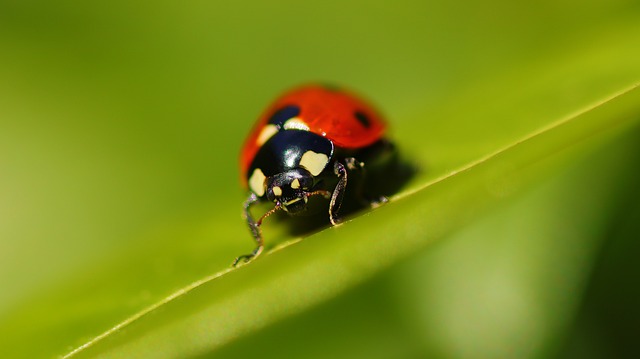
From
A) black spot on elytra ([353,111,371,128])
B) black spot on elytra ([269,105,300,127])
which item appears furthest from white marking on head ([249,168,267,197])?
black spot on elytra ([353,111,371,128])

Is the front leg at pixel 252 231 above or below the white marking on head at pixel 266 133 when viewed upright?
below

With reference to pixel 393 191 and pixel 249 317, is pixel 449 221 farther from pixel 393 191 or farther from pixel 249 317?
pixel 393 191

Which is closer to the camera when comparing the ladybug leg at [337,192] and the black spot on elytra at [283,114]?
the ladybug leg at [337,192]

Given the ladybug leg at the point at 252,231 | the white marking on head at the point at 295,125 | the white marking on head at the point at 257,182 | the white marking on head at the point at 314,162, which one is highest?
the white marking on head at the point at 295,125

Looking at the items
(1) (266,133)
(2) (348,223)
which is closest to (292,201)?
(1) (266,133)

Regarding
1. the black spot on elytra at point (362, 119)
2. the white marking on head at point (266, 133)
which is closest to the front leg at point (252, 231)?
the white marking on head at point (266, 133)

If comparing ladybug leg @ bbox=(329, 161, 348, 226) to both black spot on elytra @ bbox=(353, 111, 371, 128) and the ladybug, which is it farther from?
black spot on elytra @ bbox=(353, 111, 371, 128)

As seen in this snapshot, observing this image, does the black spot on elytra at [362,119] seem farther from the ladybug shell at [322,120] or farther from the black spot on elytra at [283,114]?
the black spot on elytra at [283,114]

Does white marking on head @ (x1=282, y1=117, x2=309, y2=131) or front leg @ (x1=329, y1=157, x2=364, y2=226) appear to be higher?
white marking on head @ (x1=282, y1=117, x2=309, y2=131)

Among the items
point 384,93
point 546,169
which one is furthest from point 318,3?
point 546,169
